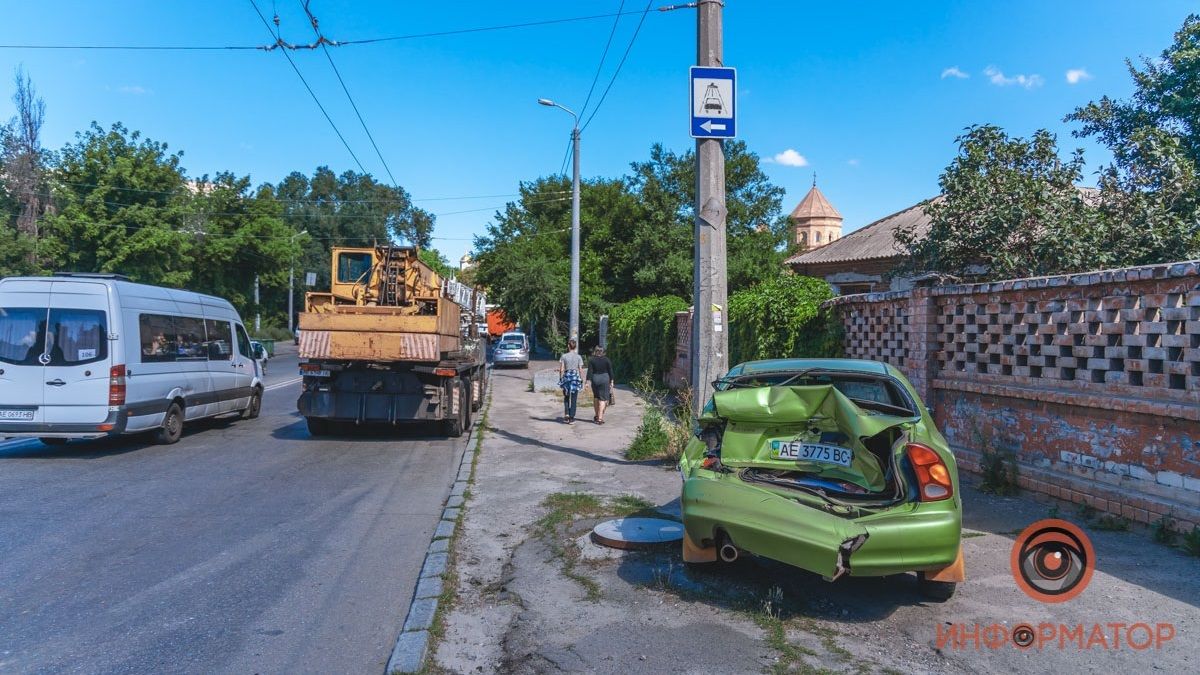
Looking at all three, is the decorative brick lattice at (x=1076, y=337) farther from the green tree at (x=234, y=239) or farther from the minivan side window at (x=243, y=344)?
the green tree at (x=234, y=239)

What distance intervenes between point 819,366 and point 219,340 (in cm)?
1097

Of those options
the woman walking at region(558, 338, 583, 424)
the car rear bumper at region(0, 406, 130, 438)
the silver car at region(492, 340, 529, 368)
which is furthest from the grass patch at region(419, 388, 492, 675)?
the silver car at region(492, 340, 529, 368)

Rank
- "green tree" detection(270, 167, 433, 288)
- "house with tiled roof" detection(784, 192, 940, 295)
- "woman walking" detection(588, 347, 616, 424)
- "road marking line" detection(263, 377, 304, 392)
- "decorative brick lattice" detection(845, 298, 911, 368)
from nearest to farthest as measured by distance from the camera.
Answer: "decorative brick lattice" detection(845, 298, 911, 368) < "woman walking" detection(588, 347, 616, 424) < "house with tiled roof" detection(784, 192, 940, 295) < "road marking line" detection(263, 377, 304, 392) < "green tree" detection(270, 167, 433, 288)

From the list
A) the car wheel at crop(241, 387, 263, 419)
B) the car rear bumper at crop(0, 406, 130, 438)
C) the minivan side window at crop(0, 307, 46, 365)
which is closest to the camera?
the car rear bumper at crop(0, 406, 130, 438)

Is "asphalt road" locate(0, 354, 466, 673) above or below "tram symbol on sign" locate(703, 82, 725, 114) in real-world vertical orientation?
below

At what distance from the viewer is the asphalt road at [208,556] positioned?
13.8ft

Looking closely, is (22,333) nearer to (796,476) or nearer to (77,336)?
(77,336)

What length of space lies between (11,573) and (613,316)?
81.1ft

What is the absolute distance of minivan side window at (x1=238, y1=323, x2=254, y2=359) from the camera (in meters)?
14.1

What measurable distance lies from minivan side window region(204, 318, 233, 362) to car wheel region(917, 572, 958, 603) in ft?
38.0

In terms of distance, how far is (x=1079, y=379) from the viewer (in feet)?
22.0

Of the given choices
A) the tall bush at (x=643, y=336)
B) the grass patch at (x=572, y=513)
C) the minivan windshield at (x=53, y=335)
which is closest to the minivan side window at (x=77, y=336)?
the minivan windshield at (x=53, y=335)

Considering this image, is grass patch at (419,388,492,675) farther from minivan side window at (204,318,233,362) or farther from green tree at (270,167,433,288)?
green tree at (270,167,433,288)

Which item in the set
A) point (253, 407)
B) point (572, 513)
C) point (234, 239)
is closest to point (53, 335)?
point (253, 407)
